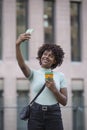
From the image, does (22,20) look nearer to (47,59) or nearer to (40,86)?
(47,59)

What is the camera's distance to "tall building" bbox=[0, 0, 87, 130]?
19.9m

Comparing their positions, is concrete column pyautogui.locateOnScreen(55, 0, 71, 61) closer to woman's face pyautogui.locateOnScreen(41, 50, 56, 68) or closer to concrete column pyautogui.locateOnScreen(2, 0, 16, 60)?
concrete column pyautogui.locateOnScreen(2, 0, 16, 60)

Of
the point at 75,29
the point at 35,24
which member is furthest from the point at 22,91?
the point at 75,29

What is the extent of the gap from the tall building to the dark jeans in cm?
Result: 1367

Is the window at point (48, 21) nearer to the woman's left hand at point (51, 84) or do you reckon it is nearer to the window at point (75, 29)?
the window at point (75, 29)

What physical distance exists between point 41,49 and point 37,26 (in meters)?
15.3

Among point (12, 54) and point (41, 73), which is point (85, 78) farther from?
point (41, 73)

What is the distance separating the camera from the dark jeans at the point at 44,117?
4.96 metres

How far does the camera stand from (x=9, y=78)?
19953mm

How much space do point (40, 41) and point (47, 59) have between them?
15.3 m

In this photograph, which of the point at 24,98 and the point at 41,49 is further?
the point at 24,98

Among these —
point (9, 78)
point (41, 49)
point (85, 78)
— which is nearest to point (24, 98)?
point (9, 78)

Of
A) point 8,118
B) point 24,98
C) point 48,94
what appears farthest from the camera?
point 24,98

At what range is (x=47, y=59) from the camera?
16.6 ft
